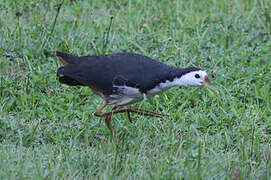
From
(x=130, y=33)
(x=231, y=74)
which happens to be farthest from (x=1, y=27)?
(x=231, y=74)

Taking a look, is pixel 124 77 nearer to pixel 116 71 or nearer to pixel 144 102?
pixel 116 71

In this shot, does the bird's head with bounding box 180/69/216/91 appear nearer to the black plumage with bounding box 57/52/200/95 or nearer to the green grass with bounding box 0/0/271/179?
the black plumage with bounding box 57/52/200/95

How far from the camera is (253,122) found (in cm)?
514

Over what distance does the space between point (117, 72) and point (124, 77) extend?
0.12 m

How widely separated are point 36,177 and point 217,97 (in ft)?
7.55

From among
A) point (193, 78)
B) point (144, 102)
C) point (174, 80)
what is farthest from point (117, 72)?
point (144, 102)

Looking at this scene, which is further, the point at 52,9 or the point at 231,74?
the point at 52,9

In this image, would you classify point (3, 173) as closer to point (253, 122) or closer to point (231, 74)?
point (253, 122)

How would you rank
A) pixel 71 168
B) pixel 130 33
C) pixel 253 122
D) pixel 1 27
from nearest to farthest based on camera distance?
pixel 71 168 < pixel 253 122 < pixel 1 27 < pixel 130 33

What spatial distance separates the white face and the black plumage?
0.04m

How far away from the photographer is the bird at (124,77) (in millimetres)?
4945

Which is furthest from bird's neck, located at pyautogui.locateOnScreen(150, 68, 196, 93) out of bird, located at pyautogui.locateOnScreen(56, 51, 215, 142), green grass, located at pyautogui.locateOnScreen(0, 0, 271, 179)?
green grass, located at pyautogui.locateOnScreen(0, 0, 271, 179)

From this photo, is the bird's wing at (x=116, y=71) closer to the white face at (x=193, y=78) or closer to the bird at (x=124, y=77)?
the bird at (x=124, y=77)

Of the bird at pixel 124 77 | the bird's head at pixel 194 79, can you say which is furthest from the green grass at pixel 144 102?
the bird's head at pixel 194 79
